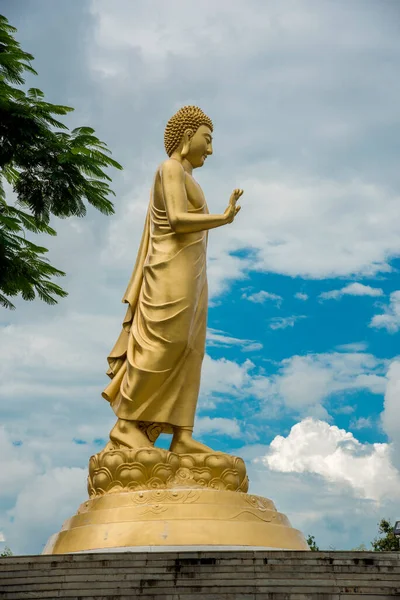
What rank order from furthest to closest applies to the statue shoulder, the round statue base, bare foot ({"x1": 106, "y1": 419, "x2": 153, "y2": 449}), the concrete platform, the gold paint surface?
the statue shoulder, bare foot ({"x1": 106, "y1": 419, "x2": 153, "y2": 449}), the gold paint surface, the round statue base, the concrete platform

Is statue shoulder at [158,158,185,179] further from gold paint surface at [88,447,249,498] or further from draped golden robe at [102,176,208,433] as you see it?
gold paint surface at [88,447,249,498]

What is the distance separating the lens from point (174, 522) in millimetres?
10461

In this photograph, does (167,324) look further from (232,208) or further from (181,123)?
(181,123)

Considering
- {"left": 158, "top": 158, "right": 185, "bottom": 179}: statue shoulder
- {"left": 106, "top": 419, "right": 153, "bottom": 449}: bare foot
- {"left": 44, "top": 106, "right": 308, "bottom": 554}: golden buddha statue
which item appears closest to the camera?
{"left": 44, "top": 106, "right": 308, "bottom": 554}: golden buddha statue

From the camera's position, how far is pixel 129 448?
37.2ft

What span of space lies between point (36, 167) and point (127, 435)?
13.0 feet

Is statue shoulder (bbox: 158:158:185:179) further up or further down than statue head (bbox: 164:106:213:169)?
further down

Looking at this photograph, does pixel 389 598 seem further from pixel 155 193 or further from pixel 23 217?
pixel 23 217

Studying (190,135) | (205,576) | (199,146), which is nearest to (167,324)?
(199,146)

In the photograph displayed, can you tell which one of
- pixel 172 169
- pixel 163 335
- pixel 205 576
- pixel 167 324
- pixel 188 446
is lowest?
pixel 205 576

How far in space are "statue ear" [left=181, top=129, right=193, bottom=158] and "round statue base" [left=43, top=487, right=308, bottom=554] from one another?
4672 millimetres

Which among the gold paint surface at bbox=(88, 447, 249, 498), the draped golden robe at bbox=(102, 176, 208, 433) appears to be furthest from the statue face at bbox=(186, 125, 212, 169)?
the gold paint surface at bbox=(88, 447, 249, 498)

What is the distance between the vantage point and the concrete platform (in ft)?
27.0

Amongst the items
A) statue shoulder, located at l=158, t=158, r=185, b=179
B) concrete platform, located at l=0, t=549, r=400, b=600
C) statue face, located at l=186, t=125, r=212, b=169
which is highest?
statue face, located at l=186, t=125, r=212, b=169
